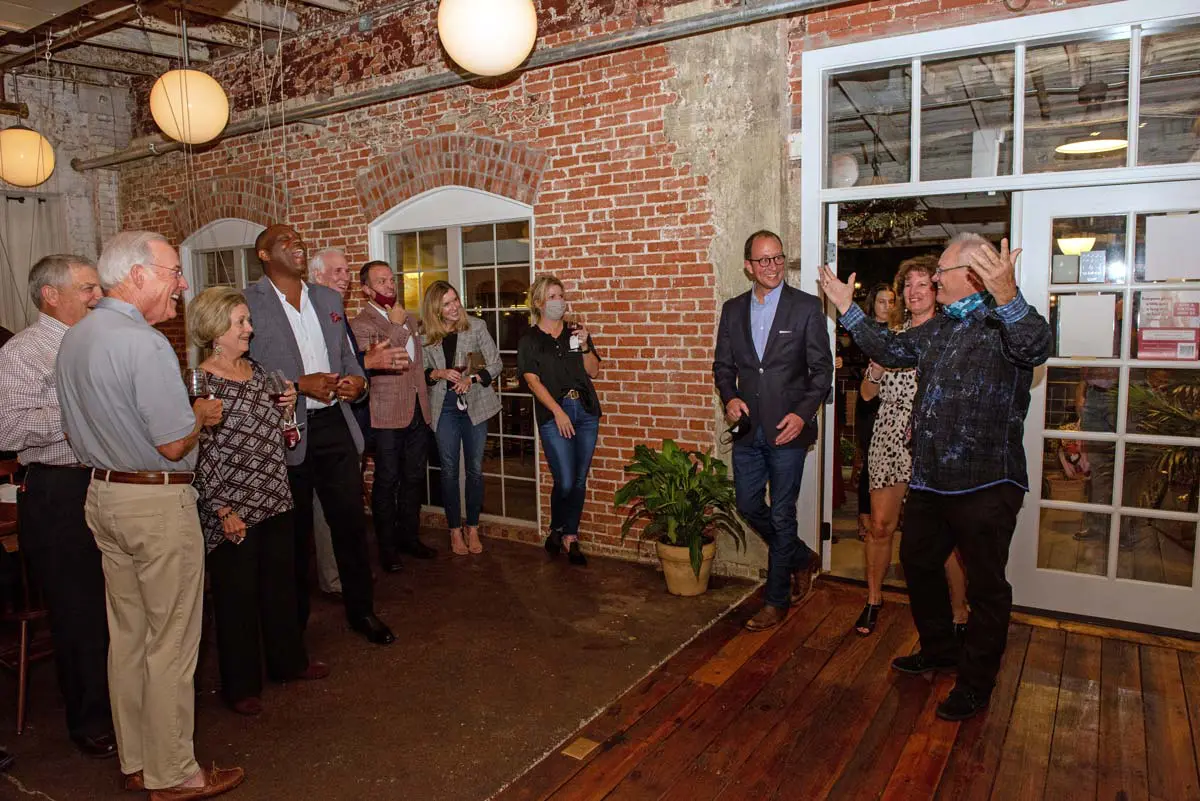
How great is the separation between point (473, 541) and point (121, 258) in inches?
132

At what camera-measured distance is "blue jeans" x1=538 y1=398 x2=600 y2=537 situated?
5.07 m

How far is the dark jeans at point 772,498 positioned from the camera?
13.4ft

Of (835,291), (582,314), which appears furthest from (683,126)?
(835,291)

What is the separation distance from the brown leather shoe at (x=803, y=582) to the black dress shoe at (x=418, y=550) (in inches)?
94.9

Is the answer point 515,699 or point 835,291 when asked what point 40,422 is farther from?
point 835,291

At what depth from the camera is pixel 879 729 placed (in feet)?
10.2

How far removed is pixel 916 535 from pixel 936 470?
13.4 inches

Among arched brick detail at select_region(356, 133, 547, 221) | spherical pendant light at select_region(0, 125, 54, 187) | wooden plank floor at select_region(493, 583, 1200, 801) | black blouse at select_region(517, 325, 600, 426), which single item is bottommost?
wooden plank floor at select_region(493, 583, 1200, 801)

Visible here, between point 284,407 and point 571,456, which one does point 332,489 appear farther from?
point 571,456

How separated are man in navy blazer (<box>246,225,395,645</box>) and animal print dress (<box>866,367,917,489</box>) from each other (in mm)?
2477

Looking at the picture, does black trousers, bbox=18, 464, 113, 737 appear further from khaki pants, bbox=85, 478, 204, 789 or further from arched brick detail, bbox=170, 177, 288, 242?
arched brick detail, bbox=170, 177, 288, 242

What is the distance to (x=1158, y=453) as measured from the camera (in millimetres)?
3904

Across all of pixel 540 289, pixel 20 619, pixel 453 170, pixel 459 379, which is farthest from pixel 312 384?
pixel 453 170

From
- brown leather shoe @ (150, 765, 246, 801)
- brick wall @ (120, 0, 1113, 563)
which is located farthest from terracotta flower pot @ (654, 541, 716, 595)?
brown leather shoe @ (150, 765, 246, 801)
